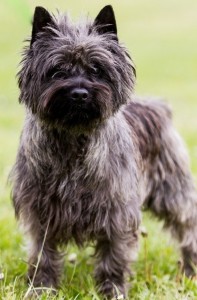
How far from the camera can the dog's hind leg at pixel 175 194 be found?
6.70 meters

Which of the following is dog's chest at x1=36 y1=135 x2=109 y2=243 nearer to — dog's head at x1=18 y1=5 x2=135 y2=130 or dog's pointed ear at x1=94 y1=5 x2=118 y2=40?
dog's head at x1=18 y1=5 x2=135 y2=130

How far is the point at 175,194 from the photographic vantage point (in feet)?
22.3

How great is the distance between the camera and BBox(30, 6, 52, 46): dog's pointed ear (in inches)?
202

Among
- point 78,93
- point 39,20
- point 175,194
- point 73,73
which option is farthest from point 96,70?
point 175,194

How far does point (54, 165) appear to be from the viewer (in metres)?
5.36

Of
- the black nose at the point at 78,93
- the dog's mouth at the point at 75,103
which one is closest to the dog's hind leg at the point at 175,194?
the dog's mouth at the point at 75,103

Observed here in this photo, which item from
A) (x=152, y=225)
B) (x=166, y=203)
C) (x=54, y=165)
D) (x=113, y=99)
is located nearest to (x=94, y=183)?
(x=54, y=165)

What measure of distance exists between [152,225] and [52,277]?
2464 mm

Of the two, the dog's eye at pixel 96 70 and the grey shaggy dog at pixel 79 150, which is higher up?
the dog's eye at pixel 96 70

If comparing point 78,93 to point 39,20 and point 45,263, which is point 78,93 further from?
point 45,263

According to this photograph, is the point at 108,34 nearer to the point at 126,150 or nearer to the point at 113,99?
the point at 113,99

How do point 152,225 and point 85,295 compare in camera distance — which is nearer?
point 85,295

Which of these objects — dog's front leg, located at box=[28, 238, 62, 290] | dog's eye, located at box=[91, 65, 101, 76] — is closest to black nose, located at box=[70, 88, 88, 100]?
dog's eye, located at box=[91, 65, 101, 76]

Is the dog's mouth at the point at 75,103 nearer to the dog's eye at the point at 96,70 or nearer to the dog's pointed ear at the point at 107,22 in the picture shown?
the dog's eye at the point at 96,70
